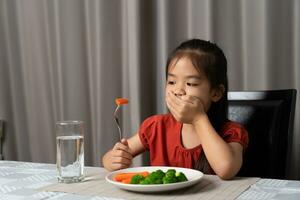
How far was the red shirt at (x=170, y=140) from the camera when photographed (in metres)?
1.32

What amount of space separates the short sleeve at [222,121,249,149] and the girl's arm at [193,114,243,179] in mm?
37

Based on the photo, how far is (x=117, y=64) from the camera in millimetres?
2277

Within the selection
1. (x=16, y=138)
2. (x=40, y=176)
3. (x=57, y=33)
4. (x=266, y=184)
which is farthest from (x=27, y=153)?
(x=266, y=184)

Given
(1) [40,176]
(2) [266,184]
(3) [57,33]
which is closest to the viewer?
(2) [266,184]

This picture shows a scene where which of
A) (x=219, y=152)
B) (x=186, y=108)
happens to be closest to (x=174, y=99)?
(x=186, y=108)

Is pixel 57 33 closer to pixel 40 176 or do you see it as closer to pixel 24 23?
pixel 24 23

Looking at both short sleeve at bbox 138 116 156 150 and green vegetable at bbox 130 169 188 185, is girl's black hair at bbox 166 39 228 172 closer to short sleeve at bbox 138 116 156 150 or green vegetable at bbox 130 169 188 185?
short sleeve at bbox 138 116 156 150

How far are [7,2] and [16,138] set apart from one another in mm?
750

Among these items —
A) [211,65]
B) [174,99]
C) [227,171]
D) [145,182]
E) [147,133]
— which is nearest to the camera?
[145,182]

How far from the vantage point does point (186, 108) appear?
46.5 inches

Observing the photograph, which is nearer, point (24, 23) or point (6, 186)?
point (6, 186)

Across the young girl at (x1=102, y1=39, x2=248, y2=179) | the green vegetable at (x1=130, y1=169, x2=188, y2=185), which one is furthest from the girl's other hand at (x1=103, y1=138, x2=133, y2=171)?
the green vegetable at (x1=130, y1=169, x2=188, y2=185)

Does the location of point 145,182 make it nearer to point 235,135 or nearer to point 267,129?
point 235,135

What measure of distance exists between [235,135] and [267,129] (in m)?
0.18
